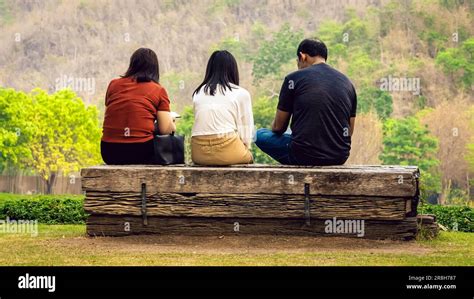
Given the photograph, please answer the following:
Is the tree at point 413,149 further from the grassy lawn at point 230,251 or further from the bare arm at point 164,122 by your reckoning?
the grassy lawn at point 230,251

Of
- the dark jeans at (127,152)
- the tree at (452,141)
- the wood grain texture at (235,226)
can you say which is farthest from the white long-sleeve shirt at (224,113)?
the tree at (452,141)

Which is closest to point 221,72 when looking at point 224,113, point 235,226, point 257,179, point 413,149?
point 224,113

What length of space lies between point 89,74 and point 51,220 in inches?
2143

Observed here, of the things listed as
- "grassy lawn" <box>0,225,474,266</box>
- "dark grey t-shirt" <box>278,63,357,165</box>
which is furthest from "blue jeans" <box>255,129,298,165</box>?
"grassy lawn" <box>0,225,474,266</box>

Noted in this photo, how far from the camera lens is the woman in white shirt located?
9492 millimetres

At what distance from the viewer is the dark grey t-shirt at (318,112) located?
930cm

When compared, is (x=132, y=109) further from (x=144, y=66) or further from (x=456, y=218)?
(x=456, y=218)

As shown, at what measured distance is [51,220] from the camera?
1275cm

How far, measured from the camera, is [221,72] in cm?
955

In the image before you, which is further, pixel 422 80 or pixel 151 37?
pixel 151 37

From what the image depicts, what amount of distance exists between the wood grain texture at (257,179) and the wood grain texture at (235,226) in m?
0.30

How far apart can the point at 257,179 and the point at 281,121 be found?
722mm

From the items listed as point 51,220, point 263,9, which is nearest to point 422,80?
point 263,9

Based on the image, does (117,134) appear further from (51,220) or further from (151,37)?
(151,37)
